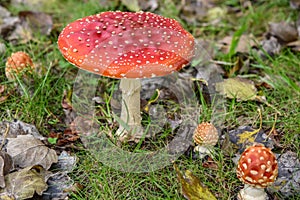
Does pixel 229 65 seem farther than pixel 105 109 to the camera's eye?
Yes

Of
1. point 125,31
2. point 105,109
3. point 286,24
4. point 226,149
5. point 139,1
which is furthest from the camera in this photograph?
point 139,1

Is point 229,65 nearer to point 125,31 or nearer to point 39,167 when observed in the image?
point 125,31

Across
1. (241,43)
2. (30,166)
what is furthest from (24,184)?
(241,43)

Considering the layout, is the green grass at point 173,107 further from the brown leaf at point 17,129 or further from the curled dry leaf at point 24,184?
the curled dry leaf at point 24,184

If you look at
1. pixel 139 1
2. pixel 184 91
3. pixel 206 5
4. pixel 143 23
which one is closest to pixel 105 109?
pixel 184 91

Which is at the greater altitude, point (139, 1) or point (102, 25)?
point (102, 25)

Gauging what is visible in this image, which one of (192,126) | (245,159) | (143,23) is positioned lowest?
(192,126)

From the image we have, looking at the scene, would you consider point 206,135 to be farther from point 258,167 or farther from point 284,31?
point 284,31
